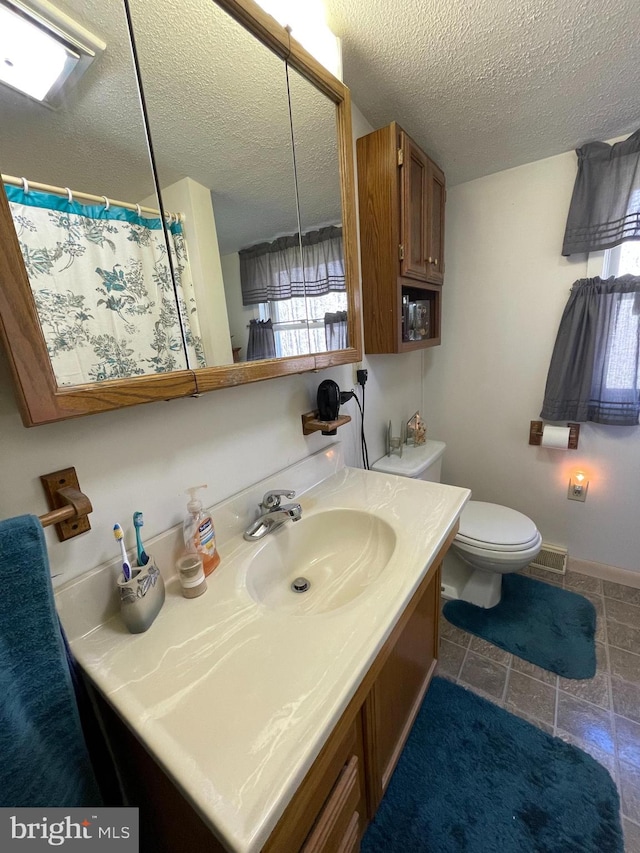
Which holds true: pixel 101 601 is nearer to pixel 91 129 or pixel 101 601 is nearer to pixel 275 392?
pixel 275 392

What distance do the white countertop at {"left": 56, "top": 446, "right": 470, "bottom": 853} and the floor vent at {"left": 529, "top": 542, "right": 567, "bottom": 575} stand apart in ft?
5.00

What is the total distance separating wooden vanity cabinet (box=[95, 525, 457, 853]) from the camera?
0.50 meters

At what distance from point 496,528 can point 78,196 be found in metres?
1.86

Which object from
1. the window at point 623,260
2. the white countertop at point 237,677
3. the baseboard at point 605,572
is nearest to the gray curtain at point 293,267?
the white countertop at point 237,677

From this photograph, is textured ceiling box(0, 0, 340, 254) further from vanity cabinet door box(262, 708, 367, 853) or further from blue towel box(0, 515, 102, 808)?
vanity cabinet door box(262, 708, 367, 853)

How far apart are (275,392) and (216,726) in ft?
2.68


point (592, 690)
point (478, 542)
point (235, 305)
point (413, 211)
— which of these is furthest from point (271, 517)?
point (592, 690)

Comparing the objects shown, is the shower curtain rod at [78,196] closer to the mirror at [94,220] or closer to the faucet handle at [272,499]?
the mirror at [94,220]

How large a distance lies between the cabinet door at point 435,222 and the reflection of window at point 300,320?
2.20ft

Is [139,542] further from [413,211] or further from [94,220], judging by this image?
[413,211]

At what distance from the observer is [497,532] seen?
5.05ft

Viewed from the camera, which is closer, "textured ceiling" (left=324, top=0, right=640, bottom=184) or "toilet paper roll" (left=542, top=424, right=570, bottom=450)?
"textured ceiling" (left=324, top=0, right=640, bottom=184)

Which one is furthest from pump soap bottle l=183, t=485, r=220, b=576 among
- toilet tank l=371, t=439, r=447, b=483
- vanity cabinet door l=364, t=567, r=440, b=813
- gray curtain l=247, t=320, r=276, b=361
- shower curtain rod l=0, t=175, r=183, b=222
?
toilet tank l=371, t=439, r=447, b=483

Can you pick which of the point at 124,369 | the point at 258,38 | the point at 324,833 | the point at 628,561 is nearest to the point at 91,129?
the point at 124,369
